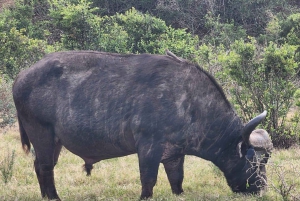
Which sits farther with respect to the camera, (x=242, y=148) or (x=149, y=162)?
(x=242, y=148)

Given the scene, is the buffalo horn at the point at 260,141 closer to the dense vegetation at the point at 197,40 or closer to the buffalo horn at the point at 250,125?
the buffalo horn at the point at 250,125

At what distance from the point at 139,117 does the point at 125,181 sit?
6.06 feet

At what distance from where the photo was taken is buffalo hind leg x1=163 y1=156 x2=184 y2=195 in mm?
6527

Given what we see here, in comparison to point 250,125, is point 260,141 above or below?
below

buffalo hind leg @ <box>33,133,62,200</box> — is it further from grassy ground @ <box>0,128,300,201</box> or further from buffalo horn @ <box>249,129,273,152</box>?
buffalo horn @ <box>249,129,273,152</box>

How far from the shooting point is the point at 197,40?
17.8 m

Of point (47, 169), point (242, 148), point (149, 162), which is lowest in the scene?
point (47, 169)

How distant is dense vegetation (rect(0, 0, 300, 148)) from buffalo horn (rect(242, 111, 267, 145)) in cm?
296

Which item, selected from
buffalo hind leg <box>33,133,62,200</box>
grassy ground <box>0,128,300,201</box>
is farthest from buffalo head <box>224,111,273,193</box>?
buffalo hind leg <box>33,133,62,200</box>

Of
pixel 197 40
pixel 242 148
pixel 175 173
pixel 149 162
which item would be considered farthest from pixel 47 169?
pixel 197 40

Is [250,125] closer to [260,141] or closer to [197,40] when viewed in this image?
[260,141]

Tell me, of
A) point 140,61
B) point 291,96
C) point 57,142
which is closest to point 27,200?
point 57,142

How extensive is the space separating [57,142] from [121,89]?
4.04 feet

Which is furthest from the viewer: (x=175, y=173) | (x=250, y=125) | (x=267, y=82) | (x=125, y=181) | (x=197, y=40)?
(x=197, y=40)
